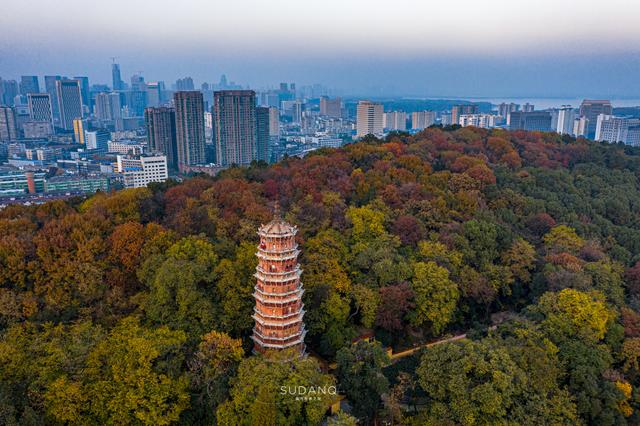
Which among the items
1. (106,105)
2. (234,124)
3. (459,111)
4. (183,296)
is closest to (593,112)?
(459,111)

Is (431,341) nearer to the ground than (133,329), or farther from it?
nearer to the ground

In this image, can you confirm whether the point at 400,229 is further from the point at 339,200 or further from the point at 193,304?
the point at 193,304

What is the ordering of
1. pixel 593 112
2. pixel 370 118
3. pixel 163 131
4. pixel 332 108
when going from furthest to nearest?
pixel 332 108
pixel 370 118
pixel 593 112
pixel 163 131

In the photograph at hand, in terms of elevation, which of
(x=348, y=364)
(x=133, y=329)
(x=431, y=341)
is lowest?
(x=431, y=341)

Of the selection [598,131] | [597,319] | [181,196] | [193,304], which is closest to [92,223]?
[181,196]

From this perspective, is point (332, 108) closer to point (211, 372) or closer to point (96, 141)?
point (96, 141)

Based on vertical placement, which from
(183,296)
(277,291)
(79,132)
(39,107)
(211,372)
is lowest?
(211,372)

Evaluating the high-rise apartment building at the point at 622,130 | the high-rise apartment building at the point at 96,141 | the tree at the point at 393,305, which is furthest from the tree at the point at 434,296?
the high-rise apartment building at the point at 96,141

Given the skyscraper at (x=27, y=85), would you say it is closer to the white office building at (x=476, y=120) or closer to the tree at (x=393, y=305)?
the white office building at (x=476, y=120)
